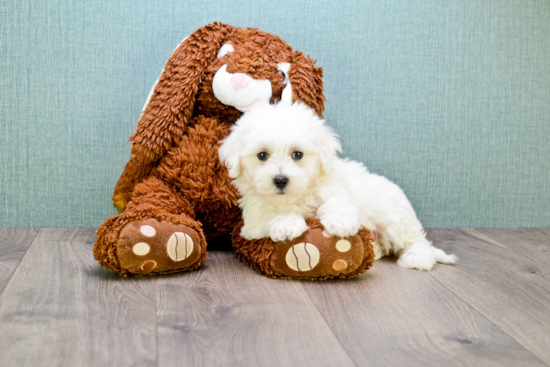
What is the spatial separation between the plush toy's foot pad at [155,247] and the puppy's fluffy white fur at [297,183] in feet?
0.60

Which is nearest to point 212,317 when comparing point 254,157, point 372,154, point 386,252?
Answer: point 254,157

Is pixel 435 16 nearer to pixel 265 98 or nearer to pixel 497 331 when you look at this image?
pixel 265 98

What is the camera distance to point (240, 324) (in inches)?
43.4

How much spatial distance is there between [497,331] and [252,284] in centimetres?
60

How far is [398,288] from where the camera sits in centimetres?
137

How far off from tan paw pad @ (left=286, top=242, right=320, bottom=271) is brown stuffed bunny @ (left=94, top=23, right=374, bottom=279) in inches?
1.0

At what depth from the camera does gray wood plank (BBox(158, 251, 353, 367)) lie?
3.15 ft

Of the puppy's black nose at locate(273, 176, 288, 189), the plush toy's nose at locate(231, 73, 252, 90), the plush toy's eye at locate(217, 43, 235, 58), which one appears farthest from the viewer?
the plush toy's eye at locate(217, 43, 235, 58)

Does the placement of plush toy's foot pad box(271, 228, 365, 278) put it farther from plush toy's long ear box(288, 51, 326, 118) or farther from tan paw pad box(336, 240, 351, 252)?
plush toy's long ear box(288, 51, 326, 118)

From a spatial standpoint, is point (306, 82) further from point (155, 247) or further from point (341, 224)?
point (155, 247)

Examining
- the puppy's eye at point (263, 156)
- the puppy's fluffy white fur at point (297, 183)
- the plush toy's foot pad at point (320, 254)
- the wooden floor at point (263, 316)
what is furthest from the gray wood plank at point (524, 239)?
the puppy's eye at point (263, 156)

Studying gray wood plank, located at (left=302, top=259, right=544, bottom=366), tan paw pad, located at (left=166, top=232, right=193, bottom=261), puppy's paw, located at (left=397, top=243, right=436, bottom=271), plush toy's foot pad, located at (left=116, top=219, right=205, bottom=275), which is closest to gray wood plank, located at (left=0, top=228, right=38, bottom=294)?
plush toy's foot pad, located at (left=116, top=219, right=205, bottom=275)

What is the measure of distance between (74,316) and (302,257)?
57 centimetres

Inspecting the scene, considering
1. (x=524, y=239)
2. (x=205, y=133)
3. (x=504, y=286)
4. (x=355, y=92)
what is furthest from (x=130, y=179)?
(x=524, y=239)
